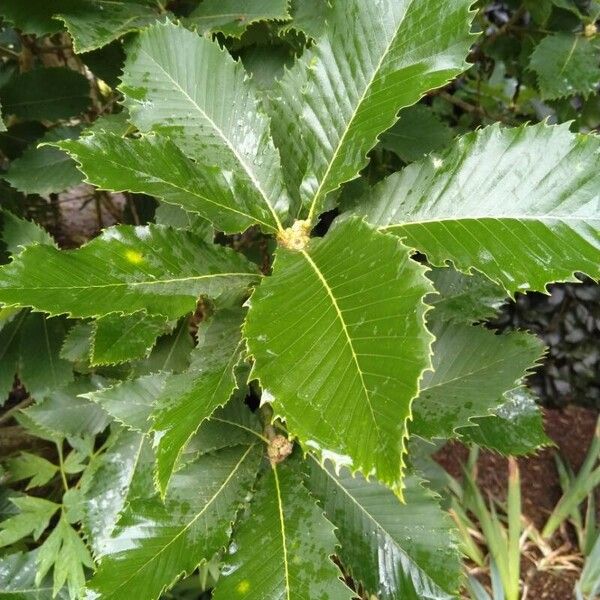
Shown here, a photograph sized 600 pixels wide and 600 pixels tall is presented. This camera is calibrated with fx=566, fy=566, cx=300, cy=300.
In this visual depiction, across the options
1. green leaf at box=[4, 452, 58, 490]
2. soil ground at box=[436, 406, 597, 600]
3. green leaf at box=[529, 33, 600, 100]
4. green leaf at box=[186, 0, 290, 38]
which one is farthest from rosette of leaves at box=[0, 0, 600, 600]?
soil ground at box=[436, 406, 597, 600]

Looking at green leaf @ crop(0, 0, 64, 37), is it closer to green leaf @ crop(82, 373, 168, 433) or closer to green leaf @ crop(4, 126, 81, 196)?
green leaf @ crop(4, 126, 81, 196)

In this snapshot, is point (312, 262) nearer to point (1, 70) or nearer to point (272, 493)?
point (272, 493)

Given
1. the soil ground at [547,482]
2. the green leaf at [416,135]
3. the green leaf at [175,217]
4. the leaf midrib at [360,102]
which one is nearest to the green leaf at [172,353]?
the green leaf at [175,217]

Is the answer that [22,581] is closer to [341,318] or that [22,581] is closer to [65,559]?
[65,559]

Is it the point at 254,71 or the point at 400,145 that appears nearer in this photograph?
Result: the point at 254,71

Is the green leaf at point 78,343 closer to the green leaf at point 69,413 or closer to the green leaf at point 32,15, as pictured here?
the green leaf at point 69,413

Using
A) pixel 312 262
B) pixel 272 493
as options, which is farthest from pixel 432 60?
pixel 272 493

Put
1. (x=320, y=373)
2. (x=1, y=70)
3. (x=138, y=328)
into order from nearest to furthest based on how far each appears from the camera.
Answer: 1. (x=320, y=373)
2. (x=138, y=328)
3. (x=1, y=70)
